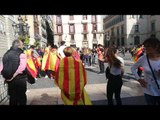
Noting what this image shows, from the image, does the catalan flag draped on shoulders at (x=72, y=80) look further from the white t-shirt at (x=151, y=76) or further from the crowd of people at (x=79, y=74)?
the white t-shirt at (x=151, y=76)

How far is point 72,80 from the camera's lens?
14.0ft

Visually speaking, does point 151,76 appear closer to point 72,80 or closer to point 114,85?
point 72,80

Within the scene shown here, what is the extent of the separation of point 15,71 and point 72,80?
3.41 feet

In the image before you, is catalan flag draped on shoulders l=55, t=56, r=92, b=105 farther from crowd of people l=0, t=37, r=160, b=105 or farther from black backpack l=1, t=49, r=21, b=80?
black backpack l=1, t=49, r=21, b=80

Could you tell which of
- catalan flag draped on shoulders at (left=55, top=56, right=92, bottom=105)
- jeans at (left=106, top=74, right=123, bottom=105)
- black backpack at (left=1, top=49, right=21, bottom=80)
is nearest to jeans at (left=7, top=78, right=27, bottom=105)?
black backpack at (left=1, top=49, right=21, bottom=80)

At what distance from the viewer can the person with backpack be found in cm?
479

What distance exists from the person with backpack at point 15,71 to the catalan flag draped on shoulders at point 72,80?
81 cm

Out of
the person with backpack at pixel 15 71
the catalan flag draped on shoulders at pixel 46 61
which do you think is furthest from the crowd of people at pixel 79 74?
the catalan flag draped on shoulders at pixel 46 61
